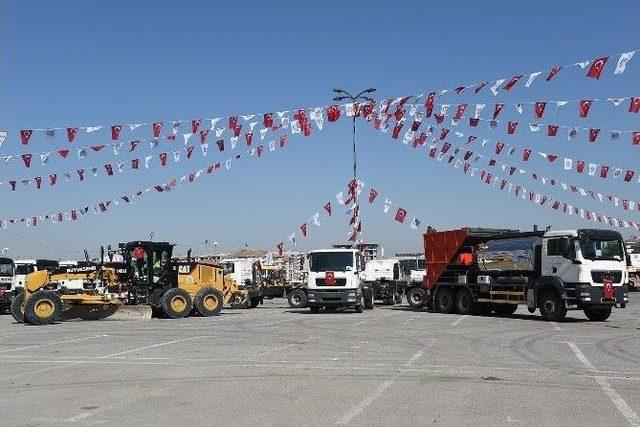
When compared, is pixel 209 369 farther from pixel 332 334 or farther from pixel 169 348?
pixel 332 334

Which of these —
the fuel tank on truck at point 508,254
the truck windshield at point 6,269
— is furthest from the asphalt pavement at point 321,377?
the truck windshield at point 6,269

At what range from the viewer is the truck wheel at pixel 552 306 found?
2375cm

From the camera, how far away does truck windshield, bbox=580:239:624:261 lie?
23.4 meters

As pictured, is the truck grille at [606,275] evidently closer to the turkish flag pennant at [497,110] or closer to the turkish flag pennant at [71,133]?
the turkish flag pennant at [497,110]

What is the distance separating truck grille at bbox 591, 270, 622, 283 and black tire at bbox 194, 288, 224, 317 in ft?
43.4

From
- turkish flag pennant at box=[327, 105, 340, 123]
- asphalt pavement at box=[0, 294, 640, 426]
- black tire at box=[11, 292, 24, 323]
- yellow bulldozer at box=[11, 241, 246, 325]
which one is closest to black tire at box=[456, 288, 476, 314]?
asphalt pavement at box=[0, 294, 640, 426]

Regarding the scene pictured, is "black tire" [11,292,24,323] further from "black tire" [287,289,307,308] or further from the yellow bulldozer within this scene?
"black tire" [287,289,307,308]

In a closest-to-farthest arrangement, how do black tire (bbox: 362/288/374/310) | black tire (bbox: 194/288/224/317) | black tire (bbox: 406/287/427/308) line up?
1. black tire (bbox: 194/288/224/317)
2. black tire (bbox: 362/288/374/310)
3. black tire (bbox: 406/287/427/308)

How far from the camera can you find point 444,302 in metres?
29.2

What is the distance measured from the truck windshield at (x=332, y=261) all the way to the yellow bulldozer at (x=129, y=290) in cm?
397

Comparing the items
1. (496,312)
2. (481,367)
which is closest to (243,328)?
(481,367)

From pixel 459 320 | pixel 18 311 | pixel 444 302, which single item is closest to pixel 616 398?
pixel 459 320

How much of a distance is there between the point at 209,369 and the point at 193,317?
604 inches

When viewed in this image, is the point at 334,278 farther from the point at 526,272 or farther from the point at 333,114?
the point at 333,114
